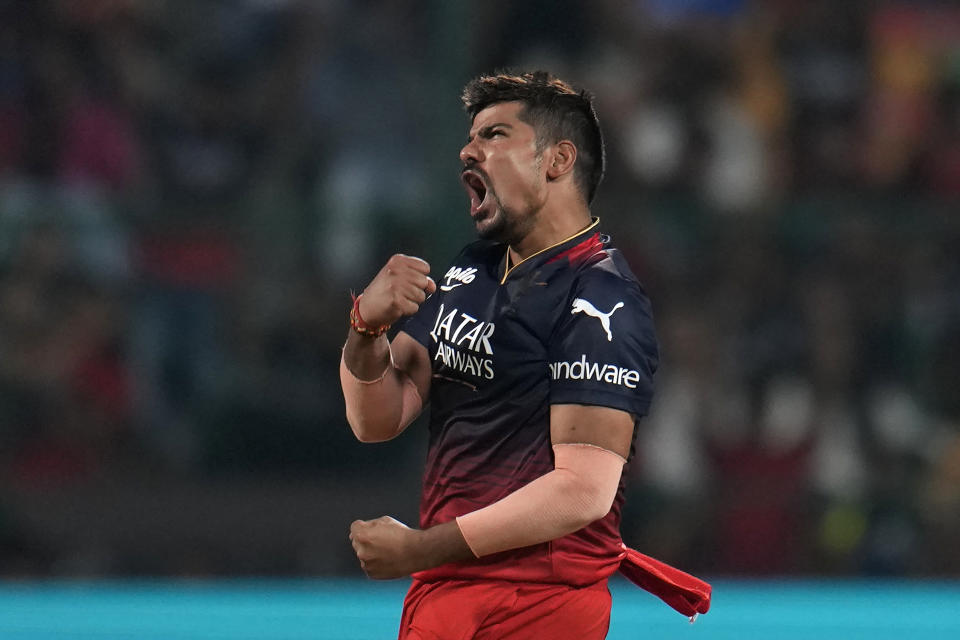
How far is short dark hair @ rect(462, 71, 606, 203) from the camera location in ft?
8.75

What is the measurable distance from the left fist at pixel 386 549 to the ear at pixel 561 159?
738 mm

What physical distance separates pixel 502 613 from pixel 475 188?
2.61ft

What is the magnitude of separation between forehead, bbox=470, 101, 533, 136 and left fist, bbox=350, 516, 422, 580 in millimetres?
783

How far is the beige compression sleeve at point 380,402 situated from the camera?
266cm

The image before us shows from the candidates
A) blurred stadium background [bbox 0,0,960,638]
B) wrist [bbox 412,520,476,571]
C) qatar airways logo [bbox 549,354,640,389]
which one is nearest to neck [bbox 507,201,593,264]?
qatar airways logo [bbox 549,354,640,389]

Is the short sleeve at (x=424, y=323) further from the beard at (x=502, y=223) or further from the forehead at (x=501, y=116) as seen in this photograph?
the forehead at (x=501, y=116)

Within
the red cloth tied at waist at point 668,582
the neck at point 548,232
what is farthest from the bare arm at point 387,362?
the red cloth tied at waist at point 668,582

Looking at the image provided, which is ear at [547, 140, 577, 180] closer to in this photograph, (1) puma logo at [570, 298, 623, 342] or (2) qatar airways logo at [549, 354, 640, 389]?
(1) puma logo at [570, 298, 623, 342]

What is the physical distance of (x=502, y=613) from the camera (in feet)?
8.31

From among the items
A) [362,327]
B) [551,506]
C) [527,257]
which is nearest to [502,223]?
[527,257]

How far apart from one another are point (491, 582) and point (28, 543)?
4.26 meters

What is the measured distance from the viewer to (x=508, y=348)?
8.34 feet

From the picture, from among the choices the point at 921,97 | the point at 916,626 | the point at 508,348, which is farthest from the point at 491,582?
the point at 921,97

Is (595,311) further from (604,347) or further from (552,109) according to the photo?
(552,109)
